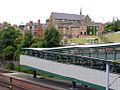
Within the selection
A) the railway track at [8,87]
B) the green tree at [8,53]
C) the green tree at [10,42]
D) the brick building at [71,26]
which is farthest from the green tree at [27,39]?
the brick building at [71,26]

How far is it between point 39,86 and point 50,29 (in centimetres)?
2130

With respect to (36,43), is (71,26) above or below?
above

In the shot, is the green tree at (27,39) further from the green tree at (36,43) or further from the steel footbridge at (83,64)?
the steel footbridge at (83,64)

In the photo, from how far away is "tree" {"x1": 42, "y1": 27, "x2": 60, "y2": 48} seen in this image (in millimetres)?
49875

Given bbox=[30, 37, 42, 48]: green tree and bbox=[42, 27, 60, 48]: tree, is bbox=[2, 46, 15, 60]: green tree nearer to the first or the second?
bbox=[30, 37, 42, 48]: green tree

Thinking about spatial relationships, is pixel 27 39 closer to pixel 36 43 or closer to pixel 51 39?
pixel 36 43

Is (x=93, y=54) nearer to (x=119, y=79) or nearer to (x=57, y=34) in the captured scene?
(x=119, y=79)

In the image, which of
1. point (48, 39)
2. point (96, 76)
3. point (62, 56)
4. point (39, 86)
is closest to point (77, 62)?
point (62, 56)

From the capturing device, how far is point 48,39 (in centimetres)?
5025

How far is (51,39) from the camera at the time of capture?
49.9 m

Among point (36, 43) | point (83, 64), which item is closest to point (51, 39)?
point (36, 43)

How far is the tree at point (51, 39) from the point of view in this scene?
49875 millimetres

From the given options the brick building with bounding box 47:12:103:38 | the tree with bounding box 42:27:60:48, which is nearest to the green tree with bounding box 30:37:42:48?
the tree with bounding box 42:27:60:48

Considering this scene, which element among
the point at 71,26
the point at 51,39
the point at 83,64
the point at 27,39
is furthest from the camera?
the point at 71,26
